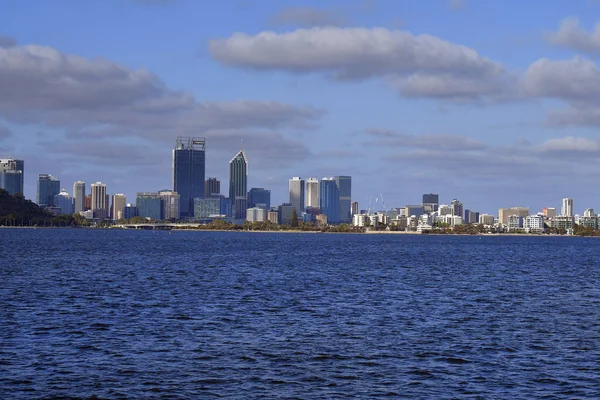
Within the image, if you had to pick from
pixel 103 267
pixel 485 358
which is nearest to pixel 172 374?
pixel 485 358

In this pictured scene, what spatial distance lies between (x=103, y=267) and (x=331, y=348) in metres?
70.6

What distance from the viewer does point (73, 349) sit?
41.3 meters

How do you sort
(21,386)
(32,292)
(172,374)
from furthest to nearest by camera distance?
(32,292) → (172,374) → (21,386)

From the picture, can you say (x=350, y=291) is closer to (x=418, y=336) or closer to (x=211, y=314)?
(x=211, y=314)

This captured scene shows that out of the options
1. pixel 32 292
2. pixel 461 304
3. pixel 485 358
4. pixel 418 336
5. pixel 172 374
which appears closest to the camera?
pixel 172 374

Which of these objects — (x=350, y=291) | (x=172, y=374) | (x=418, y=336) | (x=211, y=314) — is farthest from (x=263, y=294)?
(x=172, y=374)

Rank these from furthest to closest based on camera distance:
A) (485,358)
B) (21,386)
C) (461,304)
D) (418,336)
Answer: (461,304) < (418,336) < (485,358) < (21,386)

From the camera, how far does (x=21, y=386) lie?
33312mm

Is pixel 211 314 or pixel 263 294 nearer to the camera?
pixel 211 314

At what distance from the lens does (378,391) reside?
1316 inches

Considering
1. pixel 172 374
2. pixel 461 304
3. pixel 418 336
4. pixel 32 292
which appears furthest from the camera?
pixel 32 292

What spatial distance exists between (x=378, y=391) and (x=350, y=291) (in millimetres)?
40900

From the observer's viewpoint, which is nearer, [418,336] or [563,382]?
[563,382]

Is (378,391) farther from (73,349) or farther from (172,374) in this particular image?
(73,349)
